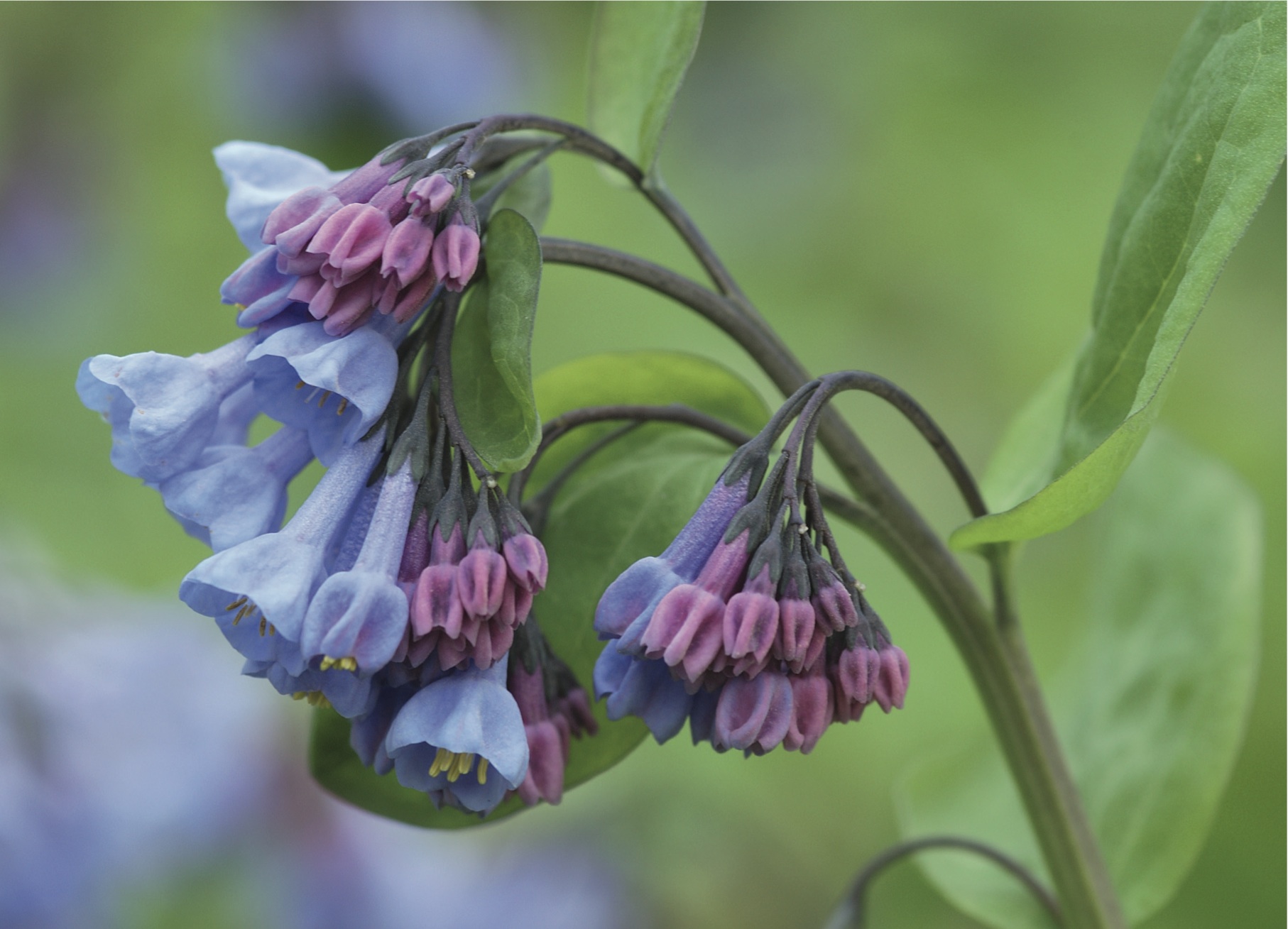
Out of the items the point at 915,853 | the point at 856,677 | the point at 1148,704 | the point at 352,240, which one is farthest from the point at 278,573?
the point at 1148,704

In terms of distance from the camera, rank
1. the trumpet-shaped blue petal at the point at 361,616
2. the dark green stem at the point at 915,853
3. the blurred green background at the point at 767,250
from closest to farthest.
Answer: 1. the trumpet-shaped blue petal at the point at 361,616
2. the dark green stem at the point at 915,853
3. the blurred green background at the point at 767,250

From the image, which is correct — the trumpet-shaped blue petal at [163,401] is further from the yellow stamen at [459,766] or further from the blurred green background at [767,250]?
the blurred green background at [767,250]

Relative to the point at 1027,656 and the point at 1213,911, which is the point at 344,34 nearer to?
the point at 1027,656

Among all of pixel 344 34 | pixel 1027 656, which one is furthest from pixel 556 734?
pixel 344 34

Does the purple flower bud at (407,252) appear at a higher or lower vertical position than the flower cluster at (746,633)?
higher

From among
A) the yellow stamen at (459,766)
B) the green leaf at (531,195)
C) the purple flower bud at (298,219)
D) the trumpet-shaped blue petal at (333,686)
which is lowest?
the yellow stamen at (459,766)

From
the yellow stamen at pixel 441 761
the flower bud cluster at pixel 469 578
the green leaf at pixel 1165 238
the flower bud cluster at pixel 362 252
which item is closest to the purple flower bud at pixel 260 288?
the flower bud cluster at pixel 362 252
